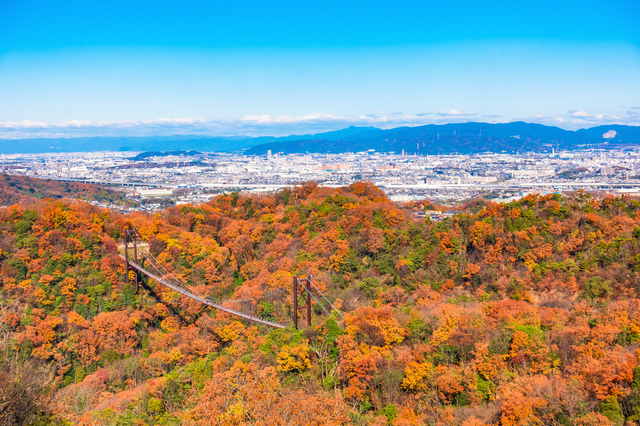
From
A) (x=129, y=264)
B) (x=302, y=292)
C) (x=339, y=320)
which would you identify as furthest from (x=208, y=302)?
(x=129, y=264)

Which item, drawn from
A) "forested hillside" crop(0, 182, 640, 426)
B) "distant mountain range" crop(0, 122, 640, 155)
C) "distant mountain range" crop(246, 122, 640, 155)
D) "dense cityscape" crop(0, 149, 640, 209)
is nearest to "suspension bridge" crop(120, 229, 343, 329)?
"forested hillside" crop(0, 182, 640, 426)

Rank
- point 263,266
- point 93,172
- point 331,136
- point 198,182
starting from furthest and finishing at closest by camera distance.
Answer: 1. point 331,136
2. point 93,172
3. point 198,182
4. point 263,266

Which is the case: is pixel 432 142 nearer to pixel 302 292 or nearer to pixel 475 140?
pixel 475 140

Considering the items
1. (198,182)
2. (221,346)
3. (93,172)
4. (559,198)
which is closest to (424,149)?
(198,182)

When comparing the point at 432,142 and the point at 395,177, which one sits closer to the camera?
the point at 395,177

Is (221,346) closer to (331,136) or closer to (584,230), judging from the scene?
(584,230)
